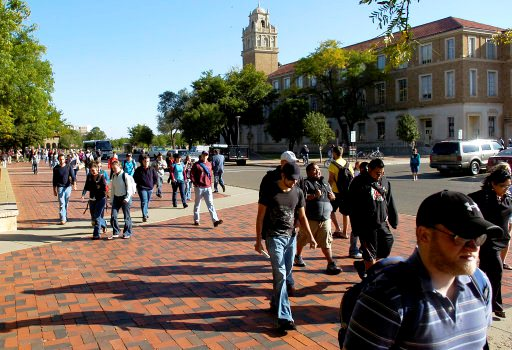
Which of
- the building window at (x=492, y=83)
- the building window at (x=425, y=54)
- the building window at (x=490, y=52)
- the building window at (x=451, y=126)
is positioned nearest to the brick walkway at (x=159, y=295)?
the building window at (x=451, y=126)

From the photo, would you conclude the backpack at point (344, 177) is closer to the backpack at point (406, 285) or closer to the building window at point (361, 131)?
the backpack at point (406, 285)

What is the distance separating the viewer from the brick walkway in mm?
4453

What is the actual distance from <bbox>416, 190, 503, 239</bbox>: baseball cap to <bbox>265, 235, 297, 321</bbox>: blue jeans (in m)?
3.00

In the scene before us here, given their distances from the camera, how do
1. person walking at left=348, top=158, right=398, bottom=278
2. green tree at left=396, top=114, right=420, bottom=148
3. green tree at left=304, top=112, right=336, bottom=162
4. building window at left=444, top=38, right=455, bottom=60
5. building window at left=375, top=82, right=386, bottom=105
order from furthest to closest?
building window at left=375, top=82, right=386, bottom=105 < building window at left=444, top=38, right=455, bottom=60 < green tree at left=304, top=112, right=336, bottom=162 < green tree at left=396, top=114, right=420, bottom=148 < person walking at left=348, top=158, right=398, bottom=278

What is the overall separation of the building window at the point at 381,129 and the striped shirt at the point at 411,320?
5733cm

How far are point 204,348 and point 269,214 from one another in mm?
1500

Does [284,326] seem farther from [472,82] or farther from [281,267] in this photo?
[472,82]

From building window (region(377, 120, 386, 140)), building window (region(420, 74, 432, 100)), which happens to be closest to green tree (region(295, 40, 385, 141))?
building window (region(377, 120, 386, 140))

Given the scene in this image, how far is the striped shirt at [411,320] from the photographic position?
1.67 metres

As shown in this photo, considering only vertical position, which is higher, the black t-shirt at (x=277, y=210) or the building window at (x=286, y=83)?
the building window at (x=286, y=83)

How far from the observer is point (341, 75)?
5316 centimetres

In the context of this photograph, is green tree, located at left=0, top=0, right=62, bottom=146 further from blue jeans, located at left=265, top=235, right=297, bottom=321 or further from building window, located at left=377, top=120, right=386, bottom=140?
building window, located at left=377, top=120, right=386, bottom=140

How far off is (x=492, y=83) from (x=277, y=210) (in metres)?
51.1

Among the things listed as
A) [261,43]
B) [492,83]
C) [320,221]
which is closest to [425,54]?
[492,83]
